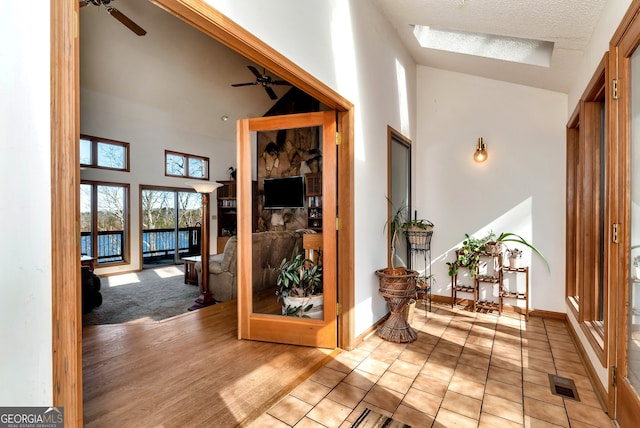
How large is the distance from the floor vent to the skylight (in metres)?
Result: 2.82

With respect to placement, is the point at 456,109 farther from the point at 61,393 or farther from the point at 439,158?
the point at 61,393

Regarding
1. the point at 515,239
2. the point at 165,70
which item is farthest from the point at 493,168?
the point at 165,70

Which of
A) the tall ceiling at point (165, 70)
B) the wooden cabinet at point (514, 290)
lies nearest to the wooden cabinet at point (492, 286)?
the wooden cabinet at point (514, 290)

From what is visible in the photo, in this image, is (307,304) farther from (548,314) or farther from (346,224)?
(548,314)

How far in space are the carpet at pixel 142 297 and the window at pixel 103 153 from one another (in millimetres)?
2357

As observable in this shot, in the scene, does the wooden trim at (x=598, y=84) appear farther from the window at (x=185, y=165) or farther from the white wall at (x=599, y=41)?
the window at (x=185, y=165)

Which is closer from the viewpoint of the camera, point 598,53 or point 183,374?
point 598,53

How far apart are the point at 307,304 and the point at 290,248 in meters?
0.58

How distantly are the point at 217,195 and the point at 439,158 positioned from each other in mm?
6330

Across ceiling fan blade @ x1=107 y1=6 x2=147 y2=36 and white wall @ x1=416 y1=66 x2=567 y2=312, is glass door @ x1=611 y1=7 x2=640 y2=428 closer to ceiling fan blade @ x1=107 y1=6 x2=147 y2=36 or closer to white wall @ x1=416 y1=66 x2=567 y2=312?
white wall @ x1=416 y1=66 x2=567 y2=312

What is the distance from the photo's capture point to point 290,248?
10.5ft

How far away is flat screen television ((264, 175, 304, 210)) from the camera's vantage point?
3582mm

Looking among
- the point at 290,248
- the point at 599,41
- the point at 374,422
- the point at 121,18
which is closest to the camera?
the point at 374,422

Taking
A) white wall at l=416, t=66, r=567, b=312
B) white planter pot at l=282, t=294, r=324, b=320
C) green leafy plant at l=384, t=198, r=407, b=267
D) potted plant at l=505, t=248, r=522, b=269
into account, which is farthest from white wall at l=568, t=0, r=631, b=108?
white planter pot at l=282, t=294, r=324, b=320
